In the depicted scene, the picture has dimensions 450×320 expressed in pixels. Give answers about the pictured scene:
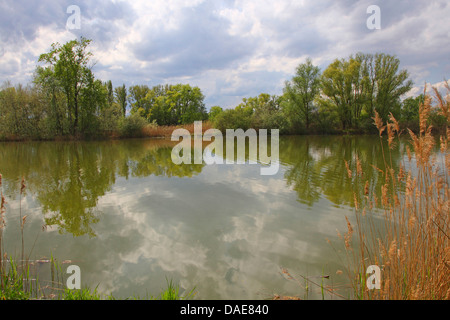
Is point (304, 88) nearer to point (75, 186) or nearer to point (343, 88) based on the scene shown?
point (343, 88)

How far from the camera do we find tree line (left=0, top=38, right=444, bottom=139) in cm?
3216

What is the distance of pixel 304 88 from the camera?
4362 centimetres

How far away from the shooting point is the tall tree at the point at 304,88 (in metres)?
43.1

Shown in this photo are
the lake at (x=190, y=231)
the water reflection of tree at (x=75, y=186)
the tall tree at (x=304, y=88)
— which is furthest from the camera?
the tall tree at (x=304, y=88)

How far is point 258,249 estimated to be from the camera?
3.88m

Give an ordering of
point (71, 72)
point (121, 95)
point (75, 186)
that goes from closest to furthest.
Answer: point (75, 186), point (71, 72), point (121, 95)

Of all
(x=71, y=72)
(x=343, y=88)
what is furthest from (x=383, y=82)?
(x=71, y=72)

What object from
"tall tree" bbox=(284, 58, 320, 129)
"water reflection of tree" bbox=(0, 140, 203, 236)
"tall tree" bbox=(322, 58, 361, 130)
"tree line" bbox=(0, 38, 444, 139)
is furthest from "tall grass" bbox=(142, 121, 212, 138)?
"water reflection of tree" bbox=(0, 140, 203, 236)

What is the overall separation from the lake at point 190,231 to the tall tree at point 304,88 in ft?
124

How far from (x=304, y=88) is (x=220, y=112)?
14953 millimetres

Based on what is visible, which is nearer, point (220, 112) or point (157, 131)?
point (157, 131)

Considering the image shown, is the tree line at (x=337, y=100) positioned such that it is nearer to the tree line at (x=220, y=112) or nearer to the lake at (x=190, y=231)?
the tree line at (x=220, y=112)

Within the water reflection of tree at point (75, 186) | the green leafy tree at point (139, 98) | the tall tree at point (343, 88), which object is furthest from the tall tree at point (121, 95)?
the water reflection of tree at point (75, 186)

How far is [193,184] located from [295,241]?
15.3 ft
